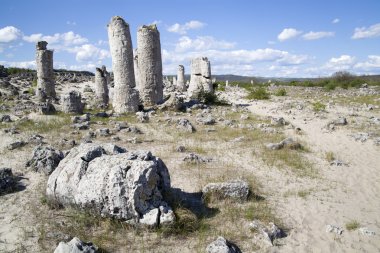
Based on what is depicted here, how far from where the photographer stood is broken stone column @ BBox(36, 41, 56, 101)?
21.8 metres

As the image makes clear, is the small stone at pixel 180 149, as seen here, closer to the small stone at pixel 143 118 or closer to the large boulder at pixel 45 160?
the large boulder at pixel 45 160

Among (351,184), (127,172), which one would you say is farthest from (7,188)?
(351,184)

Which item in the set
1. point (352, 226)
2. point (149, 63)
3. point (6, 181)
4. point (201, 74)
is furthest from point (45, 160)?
point (201, 74)

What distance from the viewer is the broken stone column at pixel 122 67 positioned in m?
16.7

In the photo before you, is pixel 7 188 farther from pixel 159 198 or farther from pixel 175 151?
pixel 175 151

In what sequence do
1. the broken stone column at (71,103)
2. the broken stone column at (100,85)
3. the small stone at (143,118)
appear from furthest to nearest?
the broken stone column at (100,85)
the broken stone column at (71,103)
the small stone at (143,118)

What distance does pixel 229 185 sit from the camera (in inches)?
271

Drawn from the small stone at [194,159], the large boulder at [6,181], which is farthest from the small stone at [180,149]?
the large boulder at [6,181]

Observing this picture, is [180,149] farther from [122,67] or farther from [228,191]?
[122,67]

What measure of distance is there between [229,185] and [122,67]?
38.4 feet

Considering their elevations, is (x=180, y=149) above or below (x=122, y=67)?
below

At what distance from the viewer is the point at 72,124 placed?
1338 cm

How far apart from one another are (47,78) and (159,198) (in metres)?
19.3

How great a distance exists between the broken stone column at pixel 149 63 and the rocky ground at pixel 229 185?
3192 millimetres
